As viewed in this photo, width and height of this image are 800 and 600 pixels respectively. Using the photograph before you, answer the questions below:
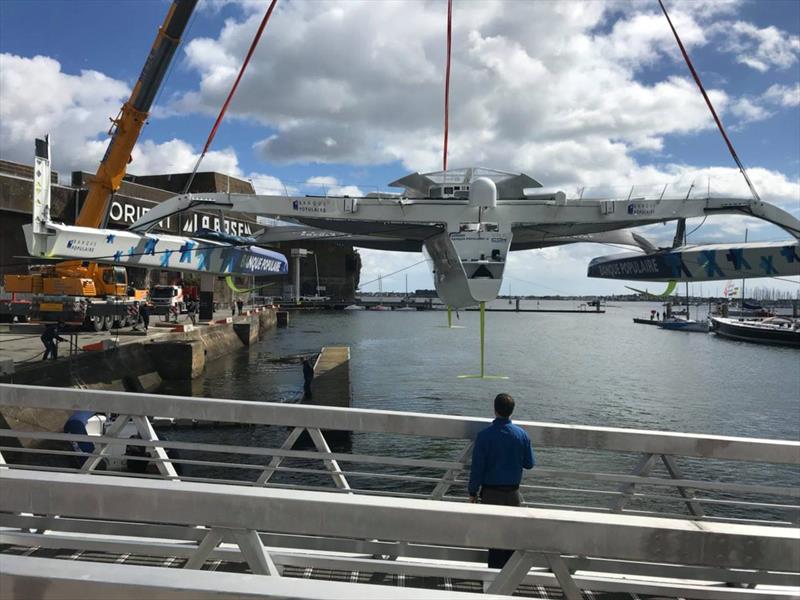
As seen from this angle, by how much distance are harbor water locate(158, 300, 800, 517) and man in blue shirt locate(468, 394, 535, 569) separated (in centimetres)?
954

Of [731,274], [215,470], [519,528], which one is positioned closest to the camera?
[519,528]

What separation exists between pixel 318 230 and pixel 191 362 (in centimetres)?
941

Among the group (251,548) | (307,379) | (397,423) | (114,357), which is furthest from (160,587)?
Answer: (114,357)

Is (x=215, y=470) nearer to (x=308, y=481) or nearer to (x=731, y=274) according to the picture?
(x=308, y=481)

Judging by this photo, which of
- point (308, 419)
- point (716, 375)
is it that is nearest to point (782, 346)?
point (716, 375)

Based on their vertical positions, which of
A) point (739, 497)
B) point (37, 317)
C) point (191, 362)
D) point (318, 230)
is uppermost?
point (318, 230)

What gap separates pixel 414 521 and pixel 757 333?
71002 millimetres

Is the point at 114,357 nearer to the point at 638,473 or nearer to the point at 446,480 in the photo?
the point at 446,480

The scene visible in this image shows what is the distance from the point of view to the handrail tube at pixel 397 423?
3.68 meters

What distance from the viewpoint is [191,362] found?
87.2ft

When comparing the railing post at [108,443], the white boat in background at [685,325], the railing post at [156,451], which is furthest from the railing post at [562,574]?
the white boat in background at [685,325]

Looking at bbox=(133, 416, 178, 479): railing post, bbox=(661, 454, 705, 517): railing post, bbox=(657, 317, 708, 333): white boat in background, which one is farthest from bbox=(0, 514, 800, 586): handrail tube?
bbox=(657, 317, 708, 333): white boat in background

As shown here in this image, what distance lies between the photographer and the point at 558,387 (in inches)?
1184

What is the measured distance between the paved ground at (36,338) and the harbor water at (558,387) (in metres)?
3.58
